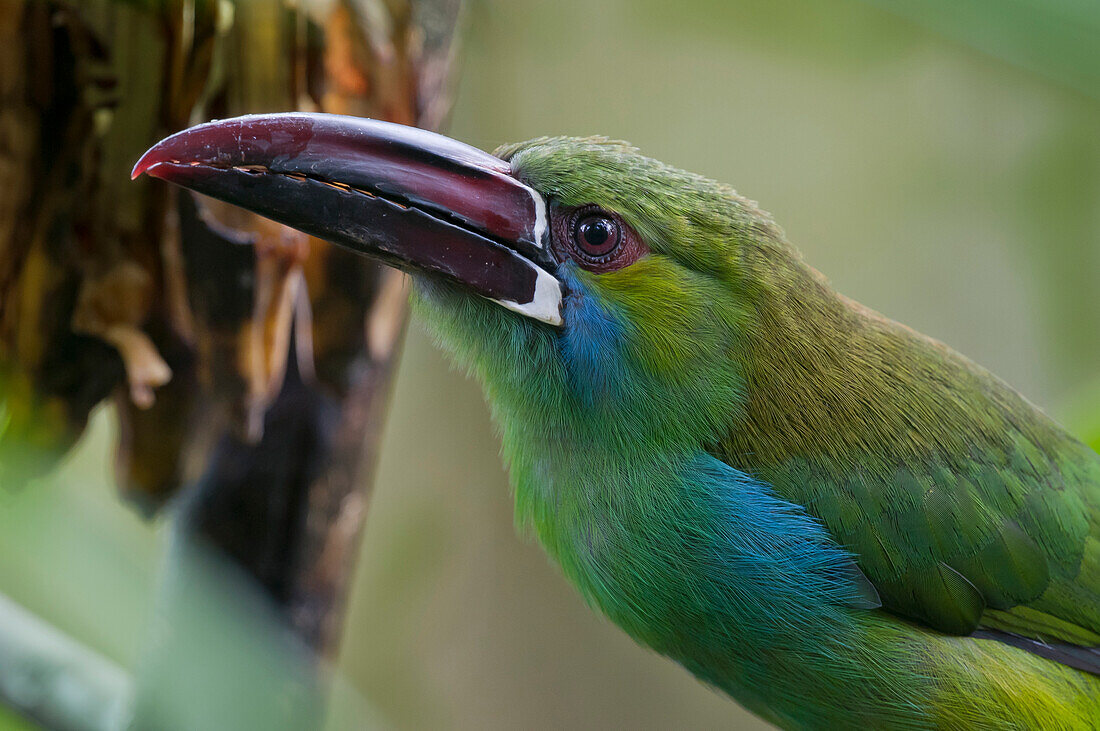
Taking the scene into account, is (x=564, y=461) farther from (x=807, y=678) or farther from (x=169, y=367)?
(x=169, y=367)

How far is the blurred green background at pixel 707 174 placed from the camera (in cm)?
630

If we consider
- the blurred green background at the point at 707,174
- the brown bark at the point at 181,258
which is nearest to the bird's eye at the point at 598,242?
the brown bark at the point at 181,258

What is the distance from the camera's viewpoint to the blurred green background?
6.30 metres

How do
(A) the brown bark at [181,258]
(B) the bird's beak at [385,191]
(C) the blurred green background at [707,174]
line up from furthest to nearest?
1. (C) the blurred green background at [707,174]
2. (A) the brown bark at [181,258]
3. (B) the bird's beak at [385,191]

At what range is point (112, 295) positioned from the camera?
2.49 metres

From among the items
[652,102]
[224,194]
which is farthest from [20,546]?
[652,102]

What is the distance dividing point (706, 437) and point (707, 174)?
476 cm

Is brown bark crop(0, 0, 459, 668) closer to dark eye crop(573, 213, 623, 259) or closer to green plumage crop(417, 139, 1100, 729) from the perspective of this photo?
green plumage crop(417, 139, 1100, 729)

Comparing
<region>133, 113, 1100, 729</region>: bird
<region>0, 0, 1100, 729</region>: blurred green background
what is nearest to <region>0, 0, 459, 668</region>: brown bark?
<region>133, 113, 1100, 729</region>: bird

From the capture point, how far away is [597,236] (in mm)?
1924

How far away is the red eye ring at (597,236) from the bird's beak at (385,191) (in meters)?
0.07

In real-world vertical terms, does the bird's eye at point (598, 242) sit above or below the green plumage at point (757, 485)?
above

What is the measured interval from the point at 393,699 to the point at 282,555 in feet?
12.4

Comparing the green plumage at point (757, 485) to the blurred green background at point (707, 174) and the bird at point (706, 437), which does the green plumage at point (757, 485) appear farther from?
the blurred green background at point (707, 174)
